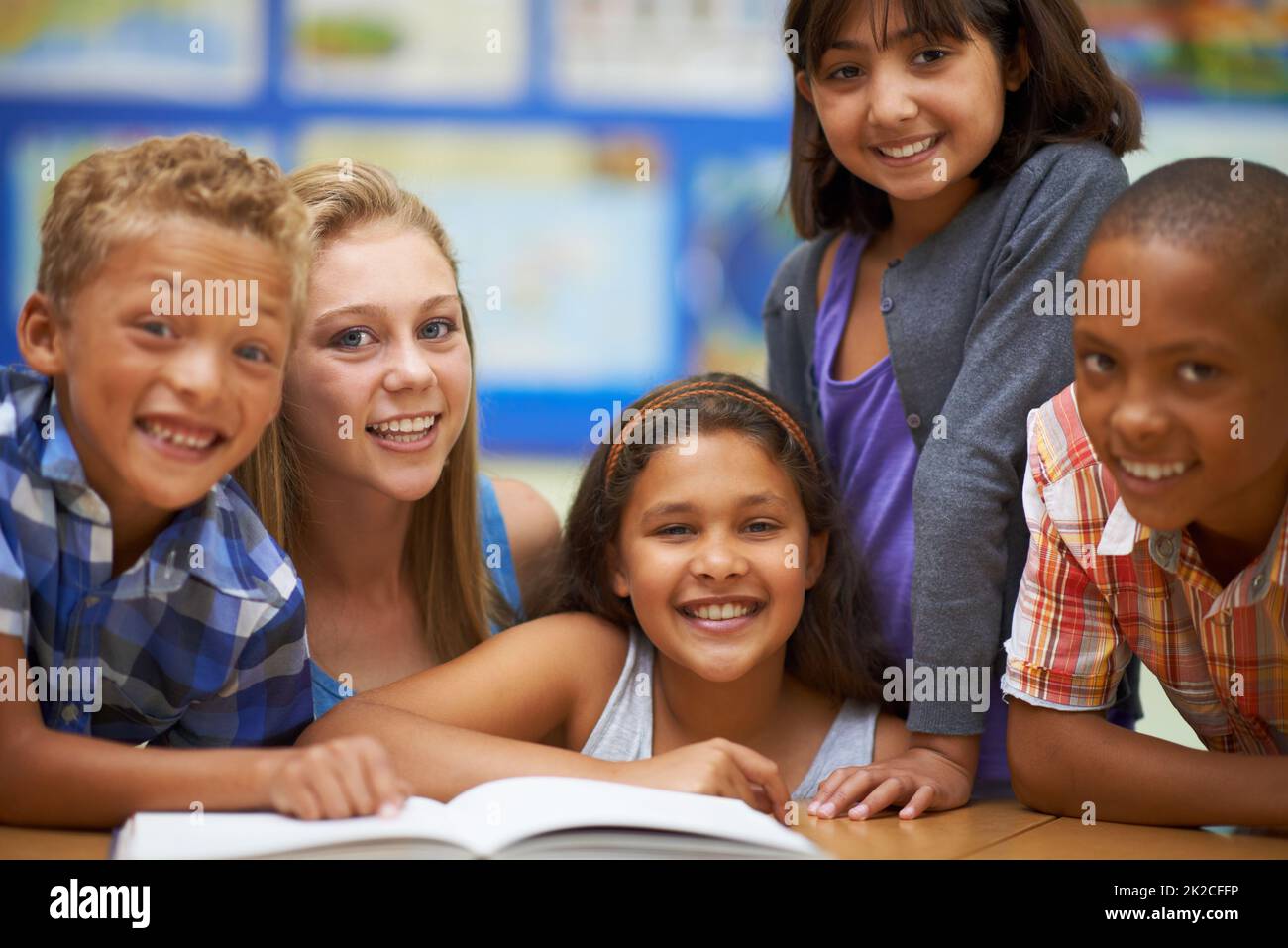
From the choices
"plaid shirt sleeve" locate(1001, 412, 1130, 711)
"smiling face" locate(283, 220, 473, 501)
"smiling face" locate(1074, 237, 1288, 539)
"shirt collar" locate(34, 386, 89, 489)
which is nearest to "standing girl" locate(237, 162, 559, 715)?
"smiling face" locate(283, 220, 473, 501)

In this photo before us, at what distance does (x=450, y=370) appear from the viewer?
170 centimetres

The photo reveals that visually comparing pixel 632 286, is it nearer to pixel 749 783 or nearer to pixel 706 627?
pixel 706 627

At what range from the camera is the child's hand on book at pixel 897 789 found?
4.55 ft

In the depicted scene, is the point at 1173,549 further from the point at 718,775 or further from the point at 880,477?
the point at 880,477

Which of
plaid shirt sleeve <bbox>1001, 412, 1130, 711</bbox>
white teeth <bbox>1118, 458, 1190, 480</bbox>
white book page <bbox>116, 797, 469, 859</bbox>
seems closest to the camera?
white book page <bbox>116, 797, 469, 859</bbox>

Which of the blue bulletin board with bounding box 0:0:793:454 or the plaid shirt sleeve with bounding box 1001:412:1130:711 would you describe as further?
the blue bulletin board with bounding box 0:0:793:454

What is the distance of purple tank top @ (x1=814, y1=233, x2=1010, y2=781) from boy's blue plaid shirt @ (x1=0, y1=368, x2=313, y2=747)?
2.53 feet

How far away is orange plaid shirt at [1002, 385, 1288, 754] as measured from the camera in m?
1.29

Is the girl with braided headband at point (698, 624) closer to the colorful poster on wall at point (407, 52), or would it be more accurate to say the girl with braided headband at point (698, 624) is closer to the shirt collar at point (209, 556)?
the shirt collar at point (209, 556)

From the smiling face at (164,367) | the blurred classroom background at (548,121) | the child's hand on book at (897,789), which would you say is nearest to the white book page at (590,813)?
the child's hand on book at (897,789)

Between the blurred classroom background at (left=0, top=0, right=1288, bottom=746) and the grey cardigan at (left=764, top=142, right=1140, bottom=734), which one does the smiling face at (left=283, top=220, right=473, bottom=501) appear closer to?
the grey cardigan at (left=764, top=142, right=1140, bottom=734)

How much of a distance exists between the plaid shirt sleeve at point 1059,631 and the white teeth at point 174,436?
786mm
